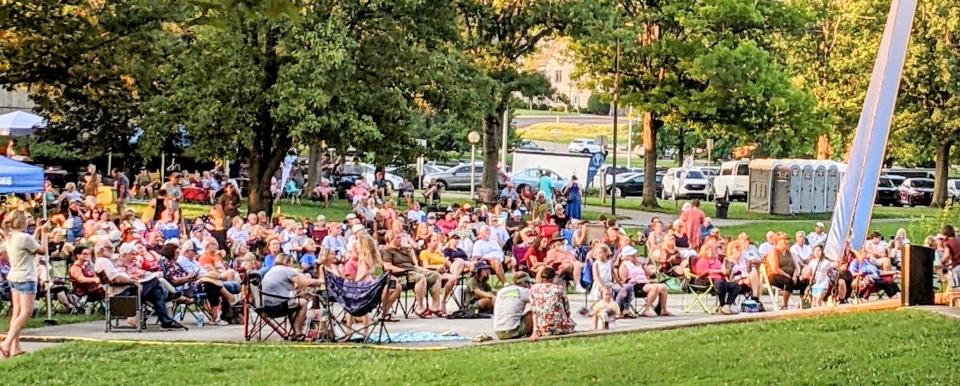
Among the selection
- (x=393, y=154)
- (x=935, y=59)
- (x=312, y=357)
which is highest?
(x=935, y=59)

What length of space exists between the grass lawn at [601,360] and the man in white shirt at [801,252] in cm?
668

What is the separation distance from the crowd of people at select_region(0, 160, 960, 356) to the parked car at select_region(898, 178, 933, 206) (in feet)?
103

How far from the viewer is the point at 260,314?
48.7 feet

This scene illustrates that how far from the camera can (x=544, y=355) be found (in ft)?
39.4

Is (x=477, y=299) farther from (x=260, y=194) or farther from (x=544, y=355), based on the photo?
(x=260, y=194)

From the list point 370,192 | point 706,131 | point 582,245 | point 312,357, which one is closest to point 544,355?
point 312,357

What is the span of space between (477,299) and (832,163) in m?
29.8

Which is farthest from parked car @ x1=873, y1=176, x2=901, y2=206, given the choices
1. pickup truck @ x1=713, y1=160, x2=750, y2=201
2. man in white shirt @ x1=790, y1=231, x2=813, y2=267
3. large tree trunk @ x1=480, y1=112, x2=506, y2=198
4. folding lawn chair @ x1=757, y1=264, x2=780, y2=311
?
folding lawn chair @ x1=757, y1=264, x2=780, y2=311

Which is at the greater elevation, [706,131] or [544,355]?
[706,131]

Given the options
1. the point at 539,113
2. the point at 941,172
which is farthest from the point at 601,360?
the point at 539,113

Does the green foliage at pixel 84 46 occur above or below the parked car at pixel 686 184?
above

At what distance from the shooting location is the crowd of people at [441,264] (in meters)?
14.8

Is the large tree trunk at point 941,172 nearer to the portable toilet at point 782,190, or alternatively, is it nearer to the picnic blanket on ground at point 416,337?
the portable toilet at point 782,190

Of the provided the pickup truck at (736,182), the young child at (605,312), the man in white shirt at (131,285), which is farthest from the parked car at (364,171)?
the man in white shirt at (131,285)
